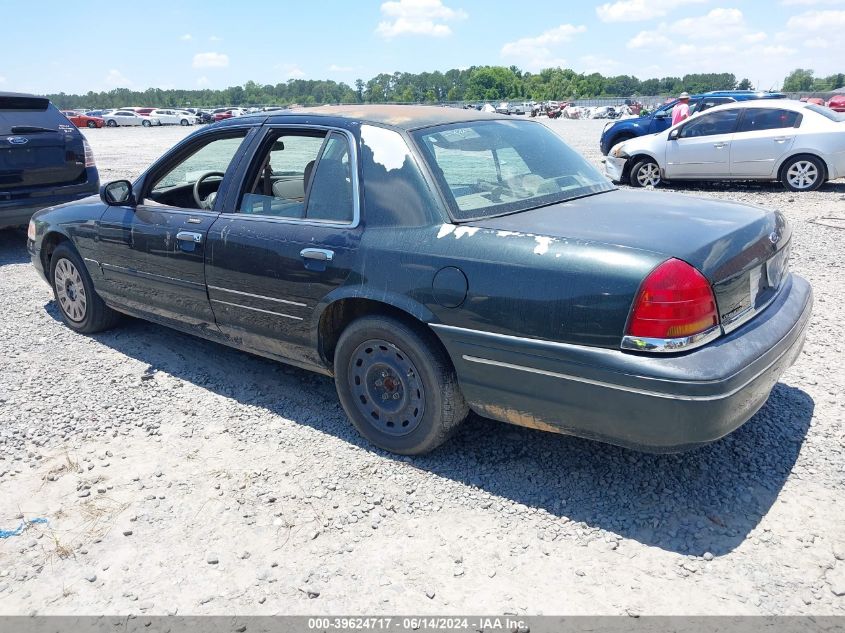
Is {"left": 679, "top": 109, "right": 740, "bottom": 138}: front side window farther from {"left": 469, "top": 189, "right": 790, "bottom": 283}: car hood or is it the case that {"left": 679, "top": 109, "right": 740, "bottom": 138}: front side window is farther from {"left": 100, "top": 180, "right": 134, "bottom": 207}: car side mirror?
{"left": 100, "top": 180, "right": 134, "bottom": 207}: car side mirror

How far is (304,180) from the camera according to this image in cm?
390

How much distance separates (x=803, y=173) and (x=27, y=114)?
445 inches

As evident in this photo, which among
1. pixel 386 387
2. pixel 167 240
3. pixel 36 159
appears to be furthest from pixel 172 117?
pixel 386 387

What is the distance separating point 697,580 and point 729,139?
35.0 ft

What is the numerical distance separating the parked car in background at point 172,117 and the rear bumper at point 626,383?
59.9m

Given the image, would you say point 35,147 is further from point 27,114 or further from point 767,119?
point 767,119

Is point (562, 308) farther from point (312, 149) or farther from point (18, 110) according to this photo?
point (18, 110)

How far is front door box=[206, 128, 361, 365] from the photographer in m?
3.52

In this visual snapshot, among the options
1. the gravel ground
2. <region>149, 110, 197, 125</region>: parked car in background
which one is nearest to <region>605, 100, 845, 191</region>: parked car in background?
the gravel ground

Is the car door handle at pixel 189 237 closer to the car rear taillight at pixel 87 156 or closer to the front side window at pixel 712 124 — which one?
the car rear taillight at pixel 87 156

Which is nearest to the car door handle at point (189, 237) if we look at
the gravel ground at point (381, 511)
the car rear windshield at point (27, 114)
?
the gravel ground at point (381, 511)

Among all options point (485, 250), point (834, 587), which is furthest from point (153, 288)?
point (834, 587)

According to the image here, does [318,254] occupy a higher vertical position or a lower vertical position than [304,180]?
lower

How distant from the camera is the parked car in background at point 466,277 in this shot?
269 cm
